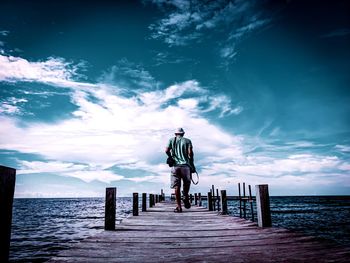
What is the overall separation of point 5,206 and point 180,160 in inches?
230

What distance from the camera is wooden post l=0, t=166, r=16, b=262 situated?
162 centimetres

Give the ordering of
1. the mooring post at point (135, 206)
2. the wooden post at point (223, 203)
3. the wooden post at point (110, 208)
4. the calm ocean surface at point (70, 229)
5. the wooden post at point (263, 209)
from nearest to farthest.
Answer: the wooden post at point (263, 209) < the wooden post at point (110, 208) < the mooring post at point (135, 206) < the wooden post at point (223, 203) < the calm ocean surface at point (70, 229)

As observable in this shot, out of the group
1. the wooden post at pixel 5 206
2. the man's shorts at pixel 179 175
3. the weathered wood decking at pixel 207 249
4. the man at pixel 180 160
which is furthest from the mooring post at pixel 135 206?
the wooden post at pixel 5 206

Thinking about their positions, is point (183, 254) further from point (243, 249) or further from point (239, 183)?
point (239, 183)

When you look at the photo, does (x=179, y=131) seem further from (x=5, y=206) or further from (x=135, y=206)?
(x=5, y=206)

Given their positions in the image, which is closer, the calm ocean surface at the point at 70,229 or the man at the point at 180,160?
the man at the point at 180,160

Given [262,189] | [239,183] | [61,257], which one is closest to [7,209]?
[61,257]

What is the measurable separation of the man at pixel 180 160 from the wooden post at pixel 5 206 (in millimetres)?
5751

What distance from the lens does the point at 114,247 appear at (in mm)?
2797

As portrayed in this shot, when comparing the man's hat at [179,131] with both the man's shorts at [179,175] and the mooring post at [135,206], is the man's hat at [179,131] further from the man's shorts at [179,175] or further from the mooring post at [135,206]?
the mooring post at [135,206]

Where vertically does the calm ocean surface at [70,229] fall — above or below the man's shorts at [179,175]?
below

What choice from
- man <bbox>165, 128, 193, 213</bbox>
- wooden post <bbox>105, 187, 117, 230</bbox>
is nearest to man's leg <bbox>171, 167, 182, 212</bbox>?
man <bbox>165, 128, 193, 213</bbox>

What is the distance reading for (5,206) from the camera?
1.66m

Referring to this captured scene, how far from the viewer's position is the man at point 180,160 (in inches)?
287
